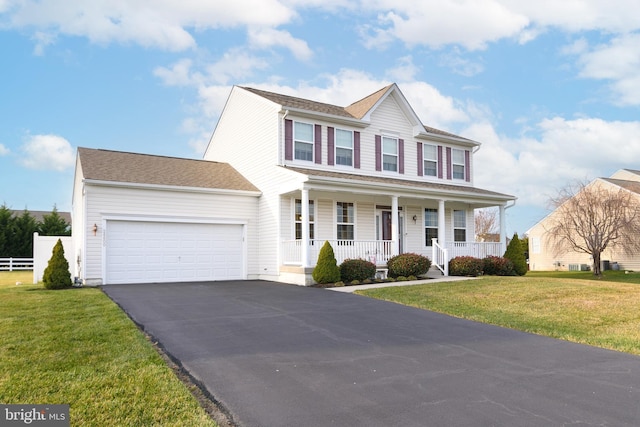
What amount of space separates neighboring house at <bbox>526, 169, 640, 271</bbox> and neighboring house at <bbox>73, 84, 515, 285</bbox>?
46.6 ft

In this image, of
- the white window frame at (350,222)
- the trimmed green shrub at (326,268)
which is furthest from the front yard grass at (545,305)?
the white window frame at (350,222)

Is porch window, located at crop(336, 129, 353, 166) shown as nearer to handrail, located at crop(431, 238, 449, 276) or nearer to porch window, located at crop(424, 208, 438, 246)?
porch window, located at crop(424, 208, 438, 246)

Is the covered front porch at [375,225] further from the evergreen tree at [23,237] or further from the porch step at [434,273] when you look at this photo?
the evergreen tree at [23,237]

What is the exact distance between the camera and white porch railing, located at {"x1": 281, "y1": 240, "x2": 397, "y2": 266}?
50.2 feet

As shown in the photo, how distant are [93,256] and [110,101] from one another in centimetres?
655

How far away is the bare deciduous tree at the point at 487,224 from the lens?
48000 millimetres

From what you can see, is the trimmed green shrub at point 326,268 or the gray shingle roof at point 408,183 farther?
the gray shingle roof at point 408,183

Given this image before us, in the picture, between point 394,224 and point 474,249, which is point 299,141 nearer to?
point 394,224

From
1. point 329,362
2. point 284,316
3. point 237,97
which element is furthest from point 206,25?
point 329,362

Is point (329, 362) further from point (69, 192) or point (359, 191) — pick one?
point (69, 192)

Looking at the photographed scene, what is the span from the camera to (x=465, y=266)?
16.8 m

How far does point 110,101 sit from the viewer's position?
Answer: 57.8ft

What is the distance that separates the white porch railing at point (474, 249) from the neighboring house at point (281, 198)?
0.05 meters

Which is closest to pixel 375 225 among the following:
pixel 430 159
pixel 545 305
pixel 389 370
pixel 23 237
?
pixel 430 159
